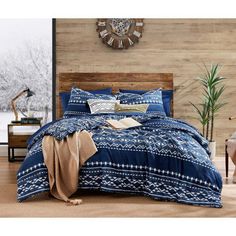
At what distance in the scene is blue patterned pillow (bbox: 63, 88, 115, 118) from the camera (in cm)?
636

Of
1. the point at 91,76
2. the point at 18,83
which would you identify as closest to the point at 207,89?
the point at 91,76

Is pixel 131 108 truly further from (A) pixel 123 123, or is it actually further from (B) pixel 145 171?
(B) pixel 145 171

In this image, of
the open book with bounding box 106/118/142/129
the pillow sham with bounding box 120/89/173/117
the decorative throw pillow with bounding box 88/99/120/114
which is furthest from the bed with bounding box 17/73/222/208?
the pillow sham with bounding box 120/89/173/117

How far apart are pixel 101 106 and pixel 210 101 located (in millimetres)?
1645

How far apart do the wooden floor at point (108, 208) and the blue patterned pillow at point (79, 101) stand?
1.93 meters

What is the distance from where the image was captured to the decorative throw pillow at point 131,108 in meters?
6.25

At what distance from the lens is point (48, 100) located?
23.7ft

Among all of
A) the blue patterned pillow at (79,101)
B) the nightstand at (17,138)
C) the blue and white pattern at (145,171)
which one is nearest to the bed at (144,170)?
the blue and white pattern at (145,171)

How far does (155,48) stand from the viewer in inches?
280

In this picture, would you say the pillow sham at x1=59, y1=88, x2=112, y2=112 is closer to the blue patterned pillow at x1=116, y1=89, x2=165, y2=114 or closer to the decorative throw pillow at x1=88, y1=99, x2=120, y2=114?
the blue patterned pillow at x1=116, y1=89, x2=165, y2=114

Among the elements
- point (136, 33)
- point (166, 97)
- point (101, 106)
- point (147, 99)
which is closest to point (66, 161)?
point (101, 106)

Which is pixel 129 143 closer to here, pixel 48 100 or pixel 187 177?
pixel 187 177

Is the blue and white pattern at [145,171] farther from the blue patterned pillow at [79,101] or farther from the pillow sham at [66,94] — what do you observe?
the pillow sham at [66,94]

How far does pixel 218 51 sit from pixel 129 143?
326 cm
